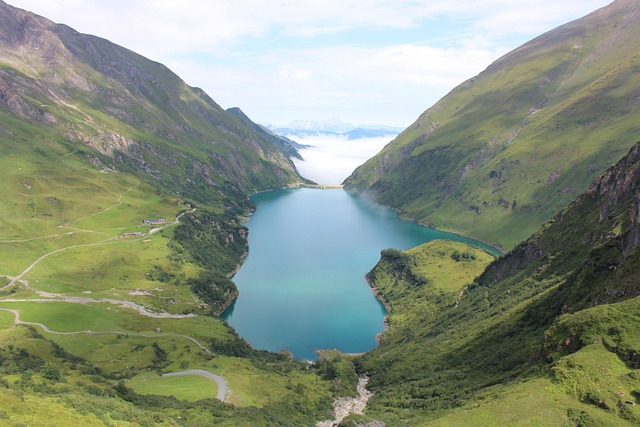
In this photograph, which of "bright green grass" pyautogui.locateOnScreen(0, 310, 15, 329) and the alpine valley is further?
"bright green grass" pyautogui.locateOnScreen(0, 310, 15, 329)

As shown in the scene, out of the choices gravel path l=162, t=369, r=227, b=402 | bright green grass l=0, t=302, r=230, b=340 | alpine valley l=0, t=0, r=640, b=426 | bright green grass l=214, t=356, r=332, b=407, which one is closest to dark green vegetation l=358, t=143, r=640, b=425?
alpine valley l=0, t=0, r=640, b=426

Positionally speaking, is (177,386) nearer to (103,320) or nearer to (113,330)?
(113,330)

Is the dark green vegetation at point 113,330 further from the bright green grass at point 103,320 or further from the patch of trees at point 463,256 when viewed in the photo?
the patch of trees at point 463,256

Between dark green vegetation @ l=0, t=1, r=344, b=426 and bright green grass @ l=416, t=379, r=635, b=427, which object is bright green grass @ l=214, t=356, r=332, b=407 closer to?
dark green vegetation @ l=0, t=1, r=344, b=426

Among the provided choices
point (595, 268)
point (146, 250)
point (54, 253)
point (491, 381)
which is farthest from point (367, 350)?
point (54, 253)

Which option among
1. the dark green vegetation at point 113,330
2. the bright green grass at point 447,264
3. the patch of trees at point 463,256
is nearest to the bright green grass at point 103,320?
the dark green vegetation at point 113,330

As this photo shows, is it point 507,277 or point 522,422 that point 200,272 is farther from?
point 522,422
